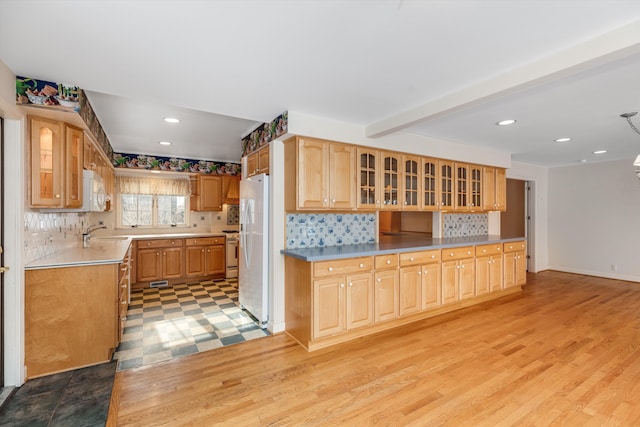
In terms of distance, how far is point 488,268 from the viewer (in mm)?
4344

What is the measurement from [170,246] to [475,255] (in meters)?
4.94

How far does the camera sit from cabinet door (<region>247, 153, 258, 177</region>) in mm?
3801

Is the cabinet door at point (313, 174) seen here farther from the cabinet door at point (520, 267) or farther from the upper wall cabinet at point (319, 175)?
the cabinet door at point (520, 267)

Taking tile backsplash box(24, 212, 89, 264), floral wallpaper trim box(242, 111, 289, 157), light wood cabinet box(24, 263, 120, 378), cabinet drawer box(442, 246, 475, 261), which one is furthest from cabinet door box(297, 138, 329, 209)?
tile backsplash box(24, 212, 89, 264)

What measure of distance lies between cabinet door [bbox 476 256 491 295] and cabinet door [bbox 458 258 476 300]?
98 mm

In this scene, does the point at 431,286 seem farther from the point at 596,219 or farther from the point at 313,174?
the point at 596,219

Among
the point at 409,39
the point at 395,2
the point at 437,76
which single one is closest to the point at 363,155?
the point at 437,76

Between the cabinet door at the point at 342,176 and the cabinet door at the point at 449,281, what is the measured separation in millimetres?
1498

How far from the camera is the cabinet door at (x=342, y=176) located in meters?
3.29

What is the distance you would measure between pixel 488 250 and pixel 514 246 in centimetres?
75

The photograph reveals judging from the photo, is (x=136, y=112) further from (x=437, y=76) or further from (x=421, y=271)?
(x=421, y=271)

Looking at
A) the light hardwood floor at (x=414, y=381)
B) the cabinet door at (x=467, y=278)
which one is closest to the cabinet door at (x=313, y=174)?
the light hardwood floor at (x=414, y=381)

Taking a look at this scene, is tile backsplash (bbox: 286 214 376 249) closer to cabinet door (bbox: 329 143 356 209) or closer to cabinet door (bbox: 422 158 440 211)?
cabinet door (bbox: 329 143 356 209)

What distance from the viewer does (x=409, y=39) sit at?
1.77 metres
